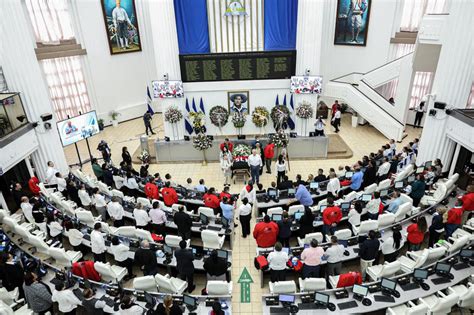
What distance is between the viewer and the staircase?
18922mm

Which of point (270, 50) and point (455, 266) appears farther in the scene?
point (270, 50)

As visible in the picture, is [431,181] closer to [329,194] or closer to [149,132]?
[329,194]

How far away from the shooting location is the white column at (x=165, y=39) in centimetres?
1575

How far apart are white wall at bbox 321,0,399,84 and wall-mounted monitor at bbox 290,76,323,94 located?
287 inches

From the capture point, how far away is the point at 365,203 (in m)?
10.9

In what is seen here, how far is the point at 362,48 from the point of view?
21953mm

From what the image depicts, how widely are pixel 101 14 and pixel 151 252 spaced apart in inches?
693

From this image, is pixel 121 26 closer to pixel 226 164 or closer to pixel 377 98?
pixel 226 164

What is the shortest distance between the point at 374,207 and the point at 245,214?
4.05m

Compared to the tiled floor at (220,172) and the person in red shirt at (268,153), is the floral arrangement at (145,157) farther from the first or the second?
the person in red shirt at (268,153)

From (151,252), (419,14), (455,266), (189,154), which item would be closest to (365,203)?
(455,266)

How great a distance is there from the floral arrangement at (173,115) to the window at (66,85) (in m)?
7.35

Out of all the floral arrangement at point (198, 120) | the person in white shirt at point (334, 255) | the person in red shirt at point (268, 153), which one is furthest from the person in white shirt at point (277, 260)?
the floral arrangement at point (198, 120)

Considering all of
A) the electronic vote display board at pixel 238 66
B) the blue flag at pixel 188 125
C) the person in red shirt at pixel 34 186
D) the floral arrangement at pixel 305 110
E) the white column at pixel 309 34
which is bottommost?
the person in red shirt at pixel 34 186
